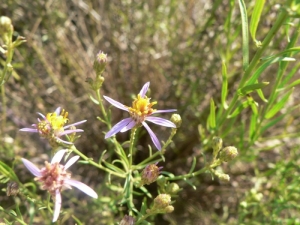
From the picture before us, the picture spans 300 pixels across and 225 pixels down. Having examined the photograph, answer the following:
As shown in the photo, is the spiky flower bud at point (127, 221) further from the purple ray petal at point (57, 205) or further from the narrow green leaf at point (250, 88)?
the narrow green leaf at point (250, 88)

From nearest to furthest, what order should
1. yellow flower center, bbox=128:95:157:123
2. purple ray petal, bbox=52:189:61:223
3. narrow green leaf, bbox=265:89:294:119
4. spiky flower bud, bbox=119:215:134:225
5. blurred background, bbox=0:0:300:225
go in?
purple ray petal, bbox=52:189:61:223 → spiky flower bud, bbox=119:215:134:225 → yellow flower center, bbox=128:95:157:123 → narrow green leaf, bbox=265:89:294:119 → blurred background, bbox=0:0:300:225

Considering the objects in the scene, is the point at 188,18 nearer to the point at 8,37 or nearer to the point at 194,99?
the point at 194,99

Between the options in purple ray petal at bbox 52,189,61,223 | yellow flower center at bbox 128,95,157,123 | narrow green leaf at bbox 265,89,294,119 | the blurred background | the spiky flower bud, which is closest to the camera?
purple ray petal at bbox 52,189,61,223

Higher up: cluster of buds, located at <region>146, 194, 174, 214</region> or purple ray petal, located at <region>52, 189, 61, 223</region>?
purple ray petal, located at <region>52, 189, 61, 223</region>

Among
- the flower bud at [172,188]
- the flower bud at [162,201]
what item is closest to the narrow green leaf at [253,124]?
the flower bud at [172,188]

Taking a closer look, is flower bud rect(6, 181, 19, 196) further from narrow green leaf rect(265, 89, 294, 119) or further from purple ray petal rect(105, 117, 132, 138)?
narrow green leaf rect(265, 89, 294, 119)

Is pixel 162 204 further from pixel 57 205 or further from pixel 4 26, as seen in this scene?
pixel 4 26

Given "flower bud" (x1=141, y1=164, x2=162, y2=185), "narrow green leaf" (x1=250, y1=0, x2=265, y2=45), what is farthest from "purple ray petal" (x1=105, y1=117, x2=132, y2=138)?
"narrow green leaf" (x1=250, y1=0, x2=265, y2=45)

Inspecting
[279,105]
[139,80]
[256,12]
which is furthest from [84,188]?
[139,80]

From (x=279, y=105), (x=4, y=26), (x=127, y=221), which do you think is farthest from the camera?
(x=279, y=105)

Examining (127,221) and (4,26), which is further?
(127,221)

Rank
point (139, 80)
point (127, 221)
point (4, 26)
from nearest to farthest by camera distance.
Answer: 1. point (4, 26)
2. point (127, 221)
3. point (139, 80)
